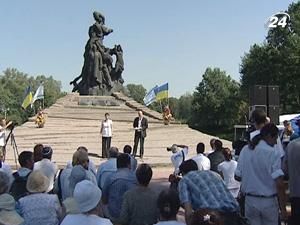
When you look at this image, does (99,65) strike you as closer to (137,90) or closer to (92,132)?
(92,132)

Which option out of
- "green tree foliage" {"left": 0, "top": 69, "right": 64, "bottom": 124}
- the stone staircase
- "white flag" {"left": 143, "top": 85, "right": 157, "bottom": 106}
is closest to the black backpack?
the stone staircase

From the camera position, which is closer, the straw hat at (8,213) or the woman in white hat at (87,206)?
the woman in white hat at (87,206)

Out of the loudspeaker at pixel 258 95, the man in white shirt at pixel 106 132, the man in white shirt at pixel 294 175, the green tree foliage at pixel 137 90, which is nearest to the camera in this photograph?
the man in white shirt at pixel 294 175

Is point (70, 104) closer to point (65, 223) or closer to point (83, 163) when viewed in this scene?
point (83, 163)

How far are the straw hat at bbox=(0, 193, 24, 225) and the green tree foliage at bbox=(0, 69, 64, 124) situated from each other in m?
91.5

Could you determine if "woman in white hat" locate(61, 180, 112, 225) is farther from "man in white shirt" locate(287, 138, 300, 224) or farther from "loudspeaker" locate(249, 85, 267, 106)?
"loudspeaker" locate(249, 85, 267, 106)

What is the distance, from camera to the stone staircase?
79.0ft

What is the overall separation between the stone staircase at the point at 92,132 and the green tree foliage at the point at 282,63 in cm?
2699

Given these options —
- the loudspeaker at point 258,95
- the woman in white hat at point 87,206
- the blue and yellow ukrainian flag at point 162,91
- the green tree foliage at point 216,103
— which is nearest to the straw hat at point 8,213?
the woman in white hat at point 87,206

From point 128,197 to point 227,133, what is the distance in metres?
73.0

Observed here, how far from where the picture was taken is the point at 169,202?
427 cm

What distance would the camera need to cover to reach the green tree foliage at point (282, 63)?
61188 millimetres

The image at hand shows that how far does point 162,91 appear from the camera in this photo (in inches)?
1502

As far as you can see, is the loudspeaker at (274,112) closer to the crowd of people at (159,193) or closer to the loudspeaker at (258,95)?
the loudspeaker at (258,95)
